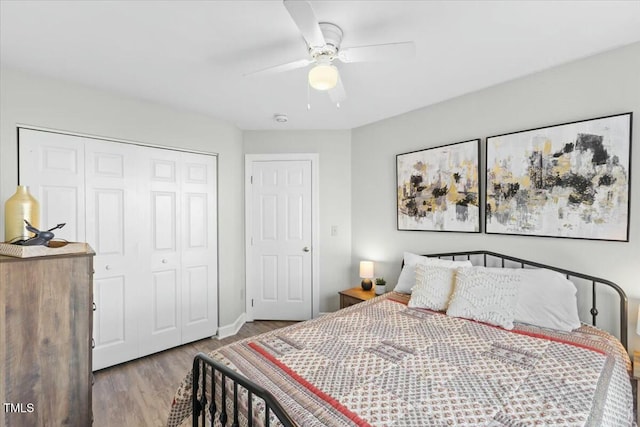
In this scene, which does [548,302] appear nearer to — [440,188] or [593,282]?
[593,282]

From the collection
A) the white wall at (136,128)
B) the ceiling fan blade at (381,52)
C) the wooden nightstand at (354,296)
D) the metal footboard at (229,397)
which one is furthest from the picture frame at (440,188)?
the metal footboard at (229,397)

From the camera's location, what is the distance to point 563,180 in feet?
7.48

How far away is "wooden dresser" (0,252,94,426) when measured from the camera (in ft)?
4.89

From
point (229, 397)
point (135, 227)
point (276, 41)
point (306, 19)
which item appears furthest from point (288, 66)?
point (135, 227)

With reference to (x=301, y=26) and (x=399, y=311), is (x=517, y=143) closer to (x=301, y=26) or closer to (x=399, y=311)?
(x=399, y=311)

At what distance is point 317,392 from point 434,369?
1.95 feet

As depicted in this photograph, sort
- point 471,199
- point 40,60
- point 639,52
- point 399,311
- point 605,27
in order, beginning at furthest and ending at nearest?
1. point 471,199
2. point 399,311
3. point 40,60
4. point 639,52
5. point 605,27

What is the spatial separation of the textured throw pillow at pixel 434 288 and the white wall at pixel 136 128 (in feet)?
7.22

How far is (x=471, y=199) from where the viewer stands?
2.82 metres

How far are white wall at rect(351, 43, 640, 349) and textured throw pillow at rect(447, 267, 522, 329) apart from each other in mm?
451

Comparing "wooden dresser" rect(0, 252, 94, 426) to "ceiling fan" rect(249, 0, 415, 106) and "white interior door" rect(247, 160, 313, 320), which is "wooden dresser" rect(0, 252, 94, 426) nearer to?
"ceiling fan" rect(249, 0, 415, 106)

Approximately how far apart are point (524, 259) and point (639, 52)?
1.52 m

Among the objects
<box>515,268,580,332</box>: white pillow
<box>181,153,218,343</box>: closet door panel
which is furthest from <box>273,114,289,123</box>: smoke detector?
<box>515,268,580,332</box>: white pillow

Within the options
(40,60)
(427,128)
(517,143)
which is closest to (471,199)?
(517,143)
